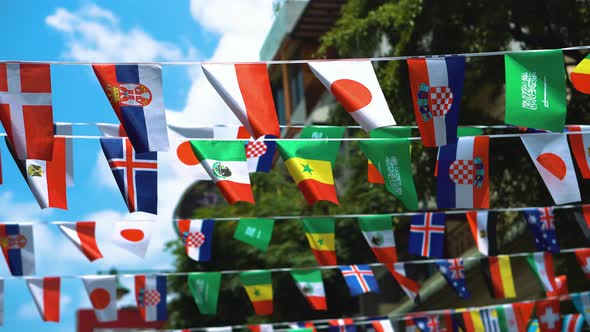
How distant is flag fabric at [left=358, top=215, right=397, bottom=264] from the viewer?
14.5 meters

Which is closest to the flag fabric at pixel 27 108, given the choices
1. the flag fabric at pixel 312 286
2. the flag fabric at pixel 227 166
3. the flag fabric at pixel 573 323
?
the flag fabric at pixel 227 166

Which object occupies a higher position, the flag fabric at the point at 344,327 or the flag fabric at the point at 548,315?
the flag fabric at the point at 344,327

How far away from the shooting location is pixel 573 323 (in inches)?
596

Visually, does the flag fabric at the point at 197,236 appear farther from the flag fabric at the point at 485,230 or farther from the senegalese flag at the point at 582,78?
the senegalese flag at the point at 582,78

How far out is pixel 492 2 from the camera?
15766 millimetres

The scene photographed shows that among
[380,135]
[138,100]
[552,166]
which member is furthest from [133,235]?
[552,166]

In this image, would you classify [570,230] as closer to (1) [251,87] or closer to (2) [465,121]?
(2) [465,121]

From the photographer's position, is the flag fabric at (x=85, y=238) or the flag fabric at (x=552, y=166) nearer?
the flag fabric at (x=552, y=166)

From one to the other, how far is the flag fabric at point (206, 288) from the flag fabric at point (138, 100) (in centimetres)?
675

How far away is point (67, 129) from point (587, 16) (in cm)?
868

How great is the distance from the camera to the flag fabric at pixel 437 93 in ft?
30.9

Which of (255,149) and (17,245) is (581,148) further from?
(17,245)

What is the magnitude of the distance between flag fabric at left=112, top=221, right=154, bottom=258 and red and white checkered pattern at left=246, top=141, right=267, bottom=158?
2.27 m

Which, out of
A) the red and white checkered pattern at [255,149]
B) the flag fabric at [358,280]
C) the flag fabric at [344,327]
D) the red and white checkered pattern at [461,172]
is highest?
the red and white checkered pattern at [255,149]
